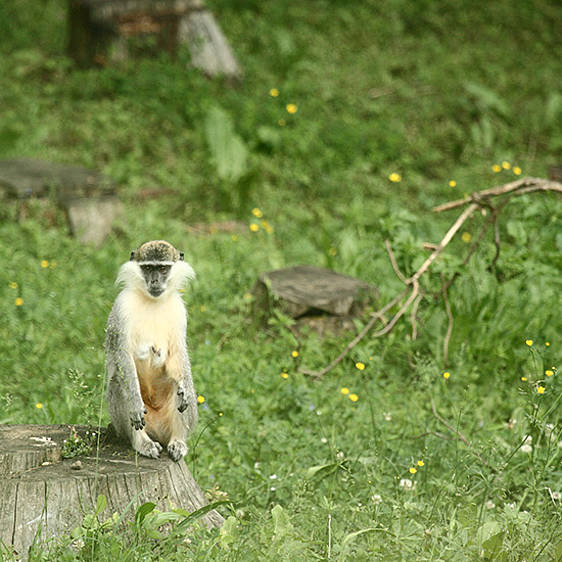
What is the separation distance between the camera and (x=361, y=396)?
577 cm

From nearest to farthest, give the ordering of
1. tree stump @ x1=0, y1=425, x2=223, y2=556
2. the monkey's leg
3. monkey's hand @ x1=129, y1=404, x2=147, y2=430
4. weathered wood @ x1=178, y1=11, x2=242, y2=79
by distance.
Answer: tree stump @ x1=0, y1=425, x2=223, y2=556 → monkey's hand @ x1=129, y1=404, x2=147, y2=430 → the monkey's leg → weathered wood @ x1=178, y1=11, x2=242, y2=79

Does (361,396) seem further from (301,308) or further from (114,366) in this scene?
(114,366)

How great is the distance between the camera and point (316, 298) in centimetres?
663

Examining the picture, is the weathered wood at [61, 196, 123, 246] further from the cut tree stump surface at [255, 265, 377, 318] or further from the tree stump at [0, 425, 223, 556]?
the tree stump at [0, 425, 223, 556]

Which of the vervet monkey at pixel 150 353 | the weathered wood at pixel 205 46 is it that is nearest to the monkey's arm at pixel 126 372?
the vervet monkey at pixel 150 353

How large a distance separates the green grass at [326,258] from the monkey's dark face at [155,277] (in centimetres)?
41

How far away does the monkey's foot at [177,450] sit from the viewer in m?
4.09

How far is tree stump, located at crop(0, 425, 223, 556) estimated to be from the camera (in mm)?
3646

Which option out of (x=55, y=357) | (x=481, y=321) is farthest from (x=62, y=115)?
(x=481, y=321)

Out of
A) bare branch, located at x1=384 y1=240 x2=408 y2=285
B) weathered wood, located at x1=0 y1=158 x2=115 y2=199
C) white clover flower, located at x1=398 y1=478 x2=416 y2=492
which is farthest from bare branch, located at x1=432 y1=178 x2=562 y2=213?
weathered wood, located at x1=0 y1=158 x2=115 y2=199

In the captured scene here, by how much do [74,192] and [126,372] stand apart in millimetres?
4775

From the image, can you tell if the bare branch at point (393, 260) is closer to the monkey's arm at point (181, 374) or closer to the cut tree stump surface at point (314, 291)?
the cut tree stump surface at point (314, 291)

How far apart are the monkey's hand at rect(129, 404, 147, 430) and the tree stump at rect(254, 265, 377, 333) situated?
105 inches

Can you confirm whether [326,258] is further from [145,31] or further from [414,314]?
[145,31]
